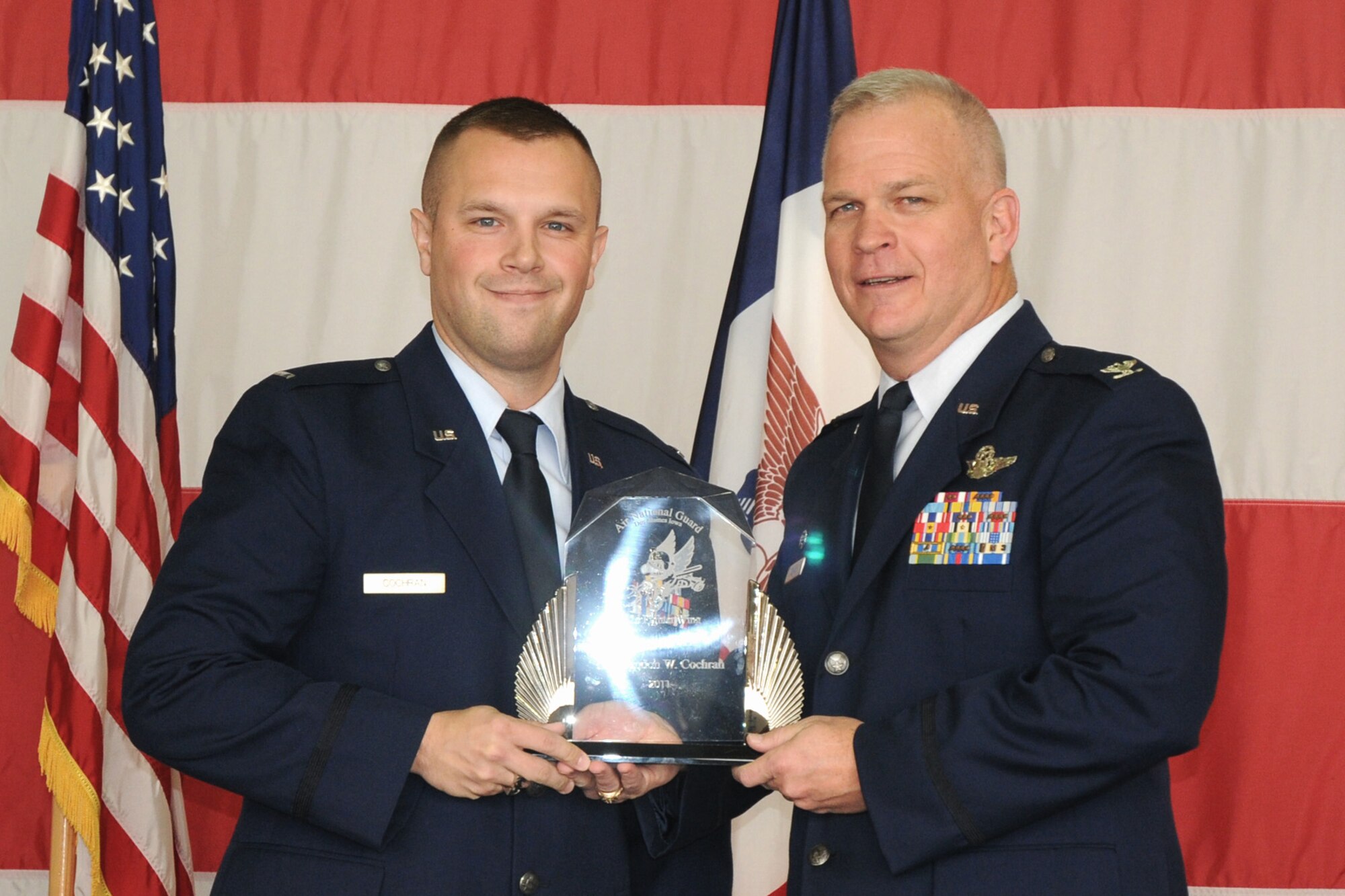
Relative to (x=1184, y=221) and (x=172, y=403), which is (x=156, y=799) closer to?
(x=172, y=403)

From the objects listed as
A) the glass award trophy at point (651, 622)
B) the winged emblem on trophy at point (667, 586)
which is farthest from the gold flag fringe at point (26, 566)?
the winged emblem on trophy at point (667, 586)

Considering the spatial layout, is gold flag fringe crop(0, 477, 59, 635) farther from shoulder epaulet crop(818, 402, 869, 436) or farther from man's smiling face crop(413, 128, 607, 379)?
shoulder epaulet crop(818, 402, 869, 436)

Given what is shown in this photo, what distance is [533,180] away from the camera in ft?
8.11

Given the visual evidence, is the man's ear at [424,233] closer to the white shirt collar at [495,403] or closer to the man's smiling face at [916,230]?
the white shirt collar at [495,403]

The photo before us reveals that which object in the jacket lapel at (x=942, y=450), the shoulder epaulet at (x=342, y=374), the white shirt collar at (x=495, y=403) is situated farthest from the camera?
the white shirt collar at (x=495, y=403)

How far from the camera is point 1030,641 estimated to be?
6.63ft

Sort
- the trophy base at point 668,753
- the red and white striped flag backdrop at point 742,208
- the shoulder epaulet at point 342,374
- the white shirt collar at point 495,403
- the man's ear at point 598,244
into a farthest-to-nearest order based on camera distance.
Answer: the red and white striped flag backdrop at point 742,208 < the man's ear at point 598,244 < the white shirt collar at point 495,403 < the shoulder epaulet at point 342,374 < the trophy base at point 668,753

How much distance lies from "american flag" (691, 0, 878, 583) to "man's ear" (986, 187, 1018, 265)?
1.07 meters

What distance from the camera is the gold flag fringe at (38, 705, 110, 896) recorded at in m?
3.13

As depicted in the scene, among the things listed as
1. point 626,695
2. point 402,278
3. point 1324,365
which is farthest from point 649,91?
point 626,695

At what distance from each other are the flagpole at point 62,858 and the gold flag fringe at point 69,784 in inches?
1.9

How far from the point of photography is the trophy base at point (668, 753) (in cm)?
199

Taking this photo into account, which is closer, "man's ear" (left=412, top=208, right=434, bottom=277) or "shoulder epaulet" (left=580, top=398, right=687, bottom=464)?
"man's ear" (left=412, top=208, right=434, bottom=277)

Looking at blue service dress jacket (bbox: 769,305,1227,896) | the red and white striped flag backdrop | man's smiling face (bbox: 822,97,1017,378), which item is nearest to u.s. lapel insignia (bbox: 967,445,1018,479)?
blue service dress jacket (bbox: 769,305,1227,896)
